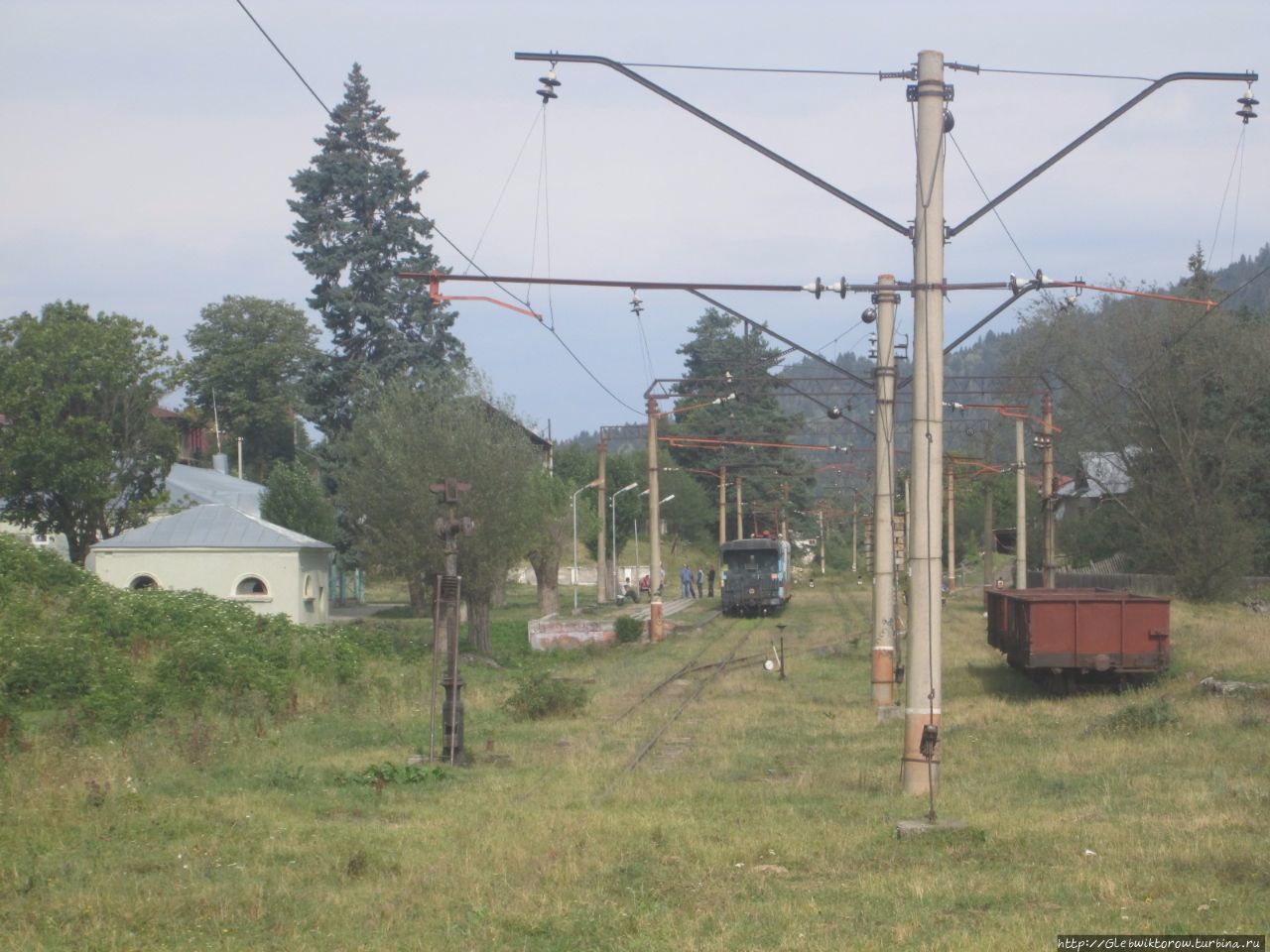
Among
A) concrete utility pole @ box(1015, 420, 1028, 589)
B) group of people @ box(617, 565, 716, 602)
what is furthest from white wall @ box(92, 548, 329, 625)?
group of people @ box(617, 565, 716, 602)

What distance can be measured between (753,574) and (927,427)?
4114 cm

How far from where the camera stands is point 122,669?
20.8m

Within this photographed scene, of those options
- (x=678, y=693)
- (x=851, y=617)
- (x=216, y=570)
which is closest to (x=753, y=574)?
(x=851, y=617)

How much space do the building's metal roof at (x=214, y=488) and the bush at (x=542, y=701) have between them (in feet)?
109

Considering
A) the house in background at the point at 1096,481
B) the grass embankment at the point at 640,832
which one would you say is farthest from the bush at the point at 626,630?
the house in background at the point at 1096,481

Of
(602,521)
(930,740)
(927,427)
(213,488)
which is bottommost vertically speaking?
(930,740)

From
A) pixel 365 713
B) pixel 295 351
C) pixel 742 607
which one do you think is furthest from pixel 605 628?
pixel 295 351

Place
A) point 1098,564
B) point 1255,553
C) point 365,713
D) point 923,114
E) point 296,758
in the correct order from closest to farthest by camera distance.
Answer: point 923,114 → point 296,758 → point 365,713 → point 1255,553 → point 1098,564

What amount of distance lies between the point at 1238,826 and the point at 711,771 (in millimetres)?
6442

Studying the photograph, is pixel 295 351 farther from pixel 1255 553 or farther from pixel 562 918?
pixel 562 918

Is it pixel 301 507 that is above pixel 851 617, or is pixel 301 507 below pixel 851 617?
above

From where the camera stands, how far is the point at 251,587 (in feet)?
131

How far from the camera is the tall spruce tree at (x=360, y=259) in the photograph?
51.5 metres

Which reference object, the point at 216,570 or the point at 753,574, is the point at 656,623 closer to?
the point at 216,570
